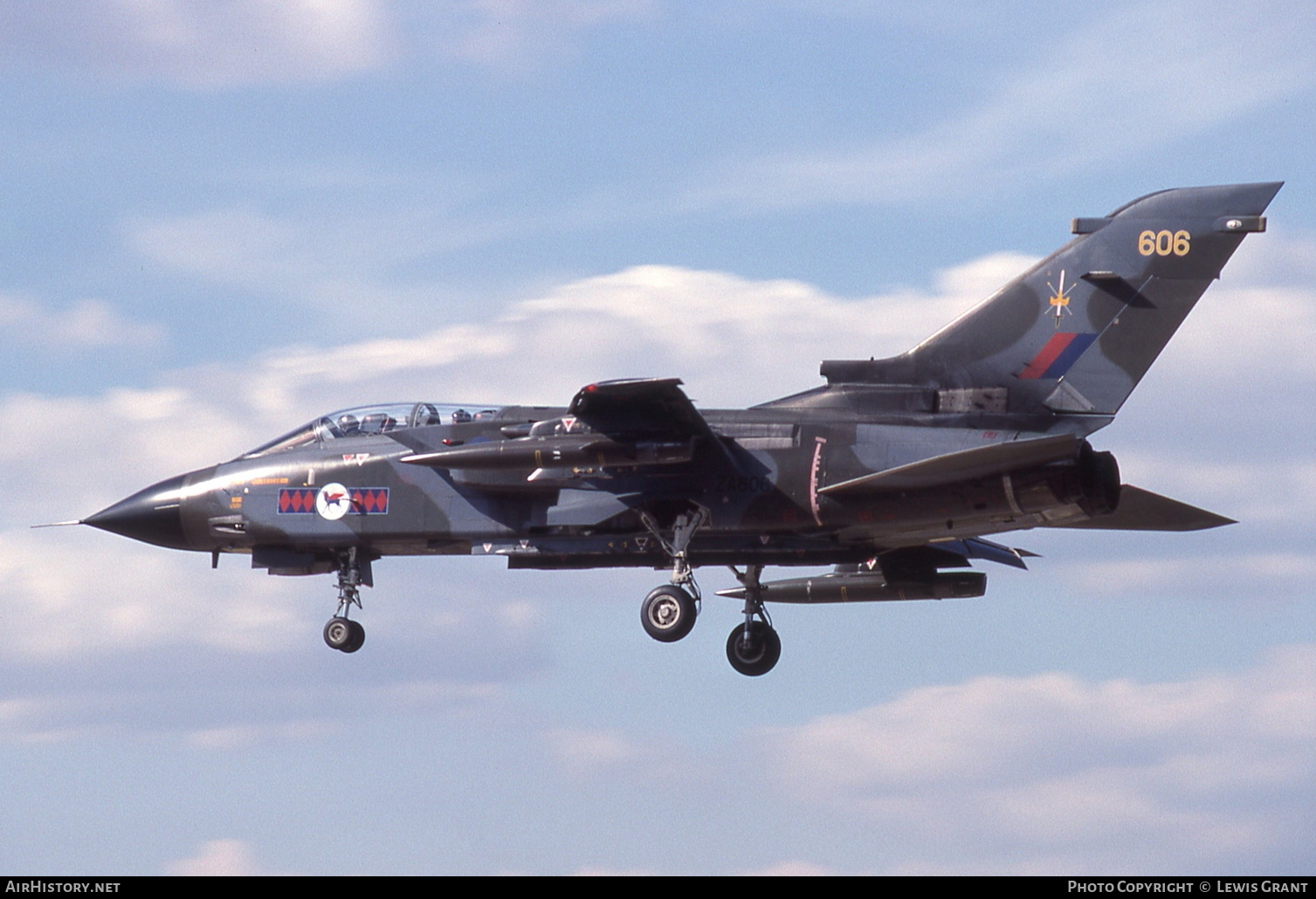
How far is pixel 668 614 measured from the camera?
2509cm

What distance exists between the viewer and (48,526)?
27.4 metres

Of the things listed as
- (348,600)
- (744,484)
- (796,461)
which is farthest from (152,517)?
(796,461)

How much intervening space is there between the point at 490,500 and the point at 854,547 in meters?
4.91

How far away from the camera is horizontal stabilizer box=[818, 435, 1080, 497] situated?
2261cm

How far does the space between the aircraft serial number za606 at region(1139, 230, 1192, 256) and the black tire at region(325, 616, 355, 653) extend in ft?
39.2

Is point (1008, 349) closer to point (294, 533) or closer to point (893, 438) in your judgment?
point (893, 438)

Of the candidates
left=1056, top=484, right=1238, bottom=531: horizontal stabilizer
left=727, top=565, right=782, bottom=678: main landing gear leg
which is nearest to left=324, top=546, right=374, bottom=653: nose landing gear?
left=727, top=565, right=782, bottom=678: main landing gear leg

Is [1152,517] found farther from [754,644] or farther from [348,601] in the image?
[348,601]

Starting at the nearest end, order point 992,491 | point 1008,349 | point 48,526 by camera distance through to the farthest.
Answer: point 992,491 < point 1008,349 < point 48,526

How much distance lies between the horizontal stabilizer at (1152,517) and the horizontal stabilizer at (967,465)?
2.60 metres

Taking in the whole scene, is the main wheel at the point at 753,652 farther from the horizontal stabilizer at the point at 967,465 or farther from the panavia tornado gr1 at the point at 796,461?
the horizontal stabilizer at the point at 967,465

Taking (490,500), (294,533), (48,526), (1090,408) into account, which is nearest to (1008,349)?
(1090,408)

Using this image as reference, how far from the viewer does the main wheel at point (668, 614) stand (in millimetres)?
25062

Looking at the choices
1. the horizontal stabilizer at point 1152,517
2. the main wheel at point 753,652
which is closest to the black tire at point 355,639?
the main wheel at point 753,652
